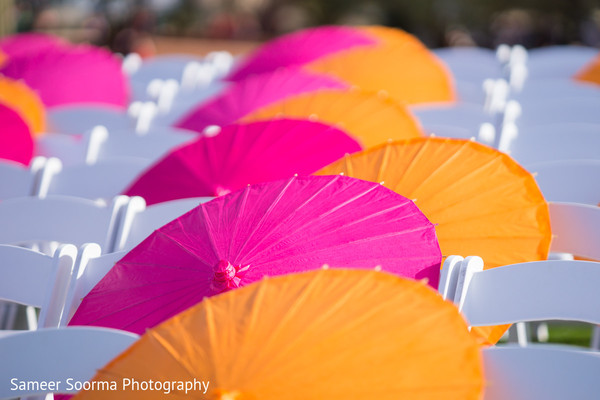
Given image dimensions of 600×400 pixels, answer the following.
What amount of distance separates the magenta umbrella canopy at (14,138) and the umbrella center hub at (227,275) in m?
1.94

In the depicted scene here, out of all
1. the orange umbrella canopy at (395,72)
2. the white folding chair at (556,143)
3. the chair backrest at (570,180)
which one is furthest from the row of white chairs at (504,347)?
the orange umbrella canopy at (395,72)

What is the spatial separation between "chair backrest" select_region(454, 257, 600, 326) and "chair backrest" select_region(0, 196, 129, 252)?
46.9 inches

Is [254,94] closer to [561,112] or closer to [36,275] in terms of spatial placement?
[561,112]

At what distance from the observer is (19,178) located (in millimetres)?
3176

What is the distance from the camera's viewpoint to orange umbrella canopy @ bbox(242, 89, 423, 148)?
10.0 ft

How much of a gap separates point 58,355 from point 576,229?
1439mm

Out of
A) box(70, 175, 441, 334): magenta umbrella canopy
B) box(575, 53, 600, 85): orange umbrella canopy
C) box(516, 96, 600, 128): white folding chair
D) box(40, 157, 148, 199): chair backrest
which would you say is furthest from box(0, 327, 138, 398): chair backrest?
box(575, 53, 600, 85): orange umbrella canopy

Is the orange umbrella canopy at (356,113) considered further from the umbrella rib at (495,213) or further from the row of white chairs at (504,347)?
the row of white chairs at (504,347)

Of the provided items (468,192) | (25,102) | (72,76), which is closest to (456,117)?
(468,192)

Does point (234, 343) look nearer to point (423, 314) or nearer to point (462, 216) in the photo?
point (423, 314)

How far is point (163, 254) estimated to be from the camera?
6.81 feet

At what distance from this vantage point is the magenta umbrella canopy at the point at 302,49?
4789 millimetres

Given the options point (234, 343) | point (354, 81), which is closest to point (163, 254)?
point (234, 343)

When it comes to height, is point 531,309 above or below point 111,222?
below
